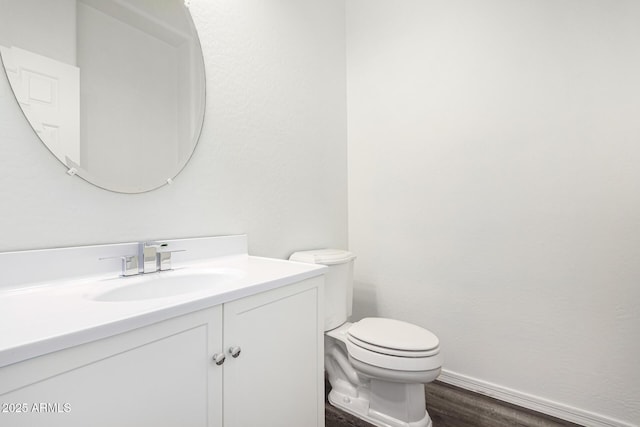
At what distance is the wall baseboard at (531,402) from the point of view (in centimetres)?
141

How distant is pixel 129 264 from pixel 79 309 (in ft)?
1.26

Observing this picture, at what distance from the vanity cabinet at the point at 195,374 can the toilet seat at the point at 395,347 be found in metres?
0.32

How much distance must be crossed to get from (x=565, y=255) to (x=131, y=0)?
2.19m

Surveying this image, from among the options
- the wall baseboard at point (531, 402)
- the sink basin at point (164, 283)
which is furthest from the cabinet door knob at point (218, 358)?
the wall baseboard at point (531, 402)

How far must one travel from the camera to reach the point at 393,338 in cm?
138

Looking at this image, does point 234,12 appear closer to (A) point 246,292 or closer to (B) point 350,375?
(A) point 246,292

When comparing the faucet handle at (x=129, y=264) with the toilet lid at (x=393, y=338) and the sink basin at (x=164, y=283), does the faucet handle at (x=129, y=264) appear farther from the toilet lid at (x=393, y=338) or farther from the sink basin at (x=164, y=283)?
the toilet lid at (x=393, y=338)

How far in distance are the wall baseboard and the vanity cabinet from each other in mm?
1062

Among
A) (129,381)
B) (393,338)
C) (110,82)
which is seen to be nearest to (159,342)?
(129,381)

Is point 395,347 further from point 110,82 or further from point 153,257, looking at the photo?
point 110,82

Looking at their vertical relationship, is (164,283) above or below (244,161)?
below

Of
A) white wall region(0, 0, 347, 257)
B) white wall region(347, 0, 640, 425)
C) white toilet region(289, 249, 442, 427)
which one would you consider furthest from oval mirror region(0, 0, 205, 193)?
white wall region(347, 0, 640, 425)

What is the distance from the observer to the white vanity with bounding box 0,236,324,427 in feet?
1.72

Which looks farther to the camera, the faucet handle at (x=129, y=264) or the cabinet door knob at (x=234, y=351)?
the faucet handle at (x=129, y=264)
